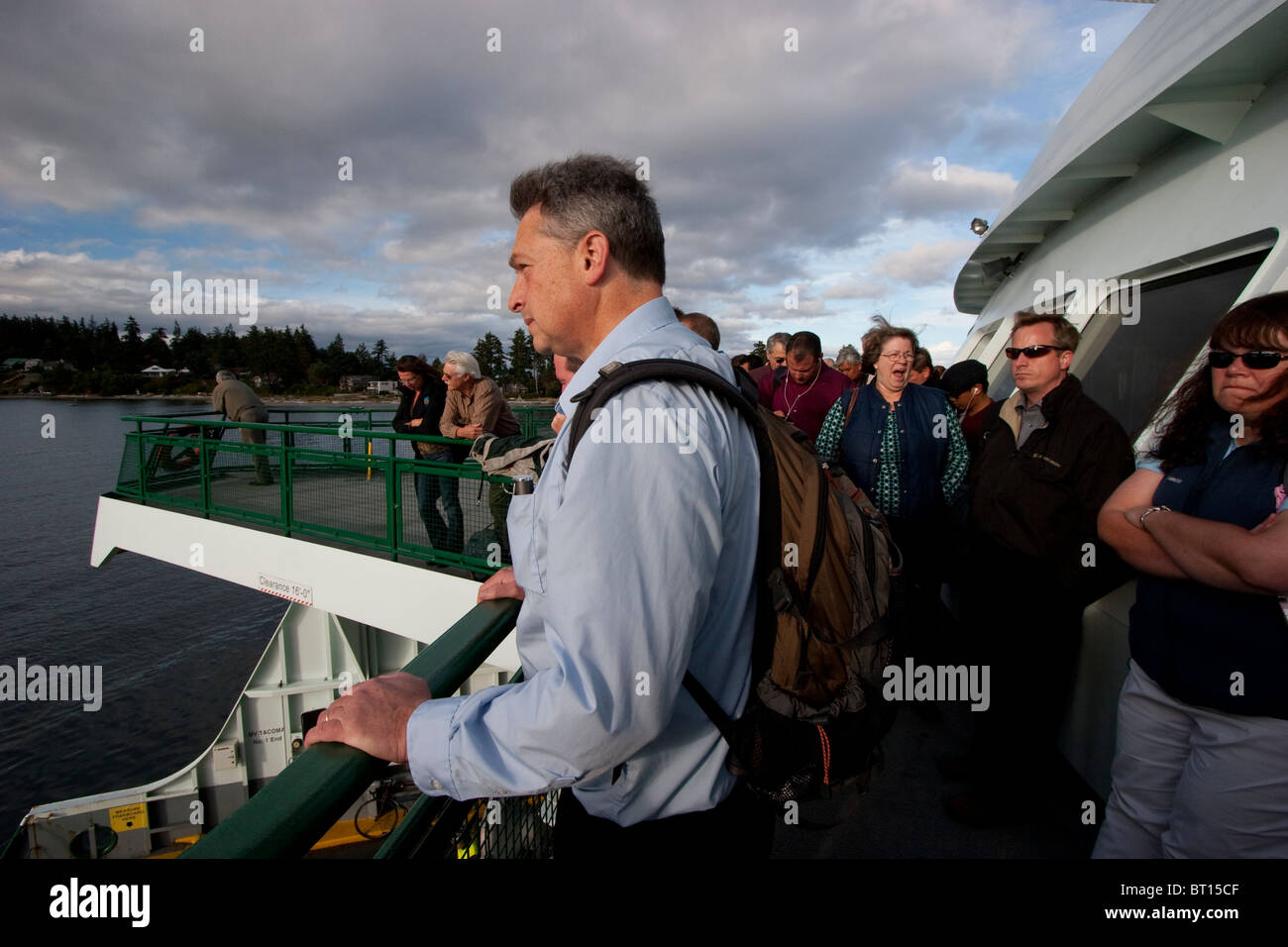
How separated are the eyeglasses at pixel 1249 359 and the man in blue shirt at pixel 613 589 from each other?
1.70 m

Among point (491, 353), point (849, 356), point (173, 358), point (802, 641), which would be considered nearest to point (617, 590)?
point (802, 641)

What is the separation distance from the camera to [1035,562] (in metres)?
2.83

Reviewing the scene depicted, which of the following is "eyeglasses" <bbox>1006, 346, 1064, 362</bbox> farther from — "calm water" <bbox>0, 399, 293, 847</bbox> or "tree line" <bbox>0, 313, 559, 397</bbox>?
"tree line" <bbox>0, 313, 559, 397</bbox>

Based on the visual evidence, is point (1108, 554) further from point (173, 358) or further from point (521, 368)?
point (173, 358)

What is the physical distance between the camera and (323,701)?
1116 centimetres

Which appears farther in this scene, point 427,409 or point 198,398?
point 198,398

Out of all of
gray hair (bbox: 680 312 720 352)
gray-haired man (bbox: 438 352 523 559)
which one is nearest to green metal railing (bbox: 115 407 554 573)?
gray-haired man (bbox: 438 352 523 559)

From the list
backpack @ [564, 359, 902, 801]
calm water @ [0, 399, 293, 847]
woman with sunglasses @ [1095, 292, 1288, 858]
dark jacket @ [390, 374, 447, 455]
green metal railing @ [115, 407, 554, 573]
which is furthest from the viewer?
calm water @ [0, 399, 293, 847]

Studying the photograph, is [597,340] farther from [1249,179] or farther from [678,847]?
[1249,179]

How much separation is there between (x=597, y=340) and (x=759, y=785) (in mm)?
932

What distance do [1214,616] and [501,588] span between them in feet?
6.68

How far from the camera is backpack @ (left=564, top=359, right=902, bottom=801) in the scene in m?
1.17

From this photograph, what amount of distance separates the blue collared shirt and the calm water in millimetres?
28042
